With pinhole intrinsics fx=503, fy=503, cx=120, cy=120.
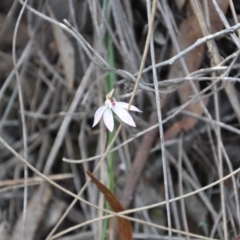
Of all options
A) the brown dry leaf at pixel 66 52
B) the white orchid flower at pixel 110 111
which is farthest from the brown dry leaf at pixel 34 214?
the white orchid flower at pixel 110 111

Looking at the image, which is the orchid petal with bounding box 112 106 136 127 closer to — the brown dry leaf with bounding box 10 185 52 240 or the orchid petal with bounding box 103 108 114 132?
the orchid petal with bounding box 103 108 114 132

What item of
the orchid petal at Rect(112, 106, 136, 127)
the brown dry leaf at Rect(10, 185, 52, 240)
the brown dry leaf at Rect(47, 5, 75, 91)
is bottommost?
Answer: the brown dry leaf at Rect(10, 185, 52, 240)

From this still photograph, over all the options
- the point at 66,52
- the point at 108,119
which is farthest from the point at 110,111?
the point at 66,52

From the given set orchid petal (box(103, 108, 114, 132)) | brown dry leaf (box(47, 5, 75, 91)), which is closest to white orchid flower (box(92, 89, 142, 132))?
orchid petal (box(103, 108, 114, 132))

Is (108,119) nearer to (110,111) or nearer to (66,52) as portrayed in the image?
(110,111)

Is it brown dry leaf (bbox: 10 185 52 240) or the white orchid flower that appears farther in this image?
brown dry leaf (bbox: 10 185 52 240)

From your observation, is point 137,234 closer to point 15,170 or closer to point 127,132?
point 127,132

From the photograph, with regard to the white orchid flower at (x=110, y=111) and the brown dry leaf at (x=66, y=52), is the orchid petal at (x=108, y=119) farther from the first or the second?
the brown dry leaf at (x=66, y=52)
